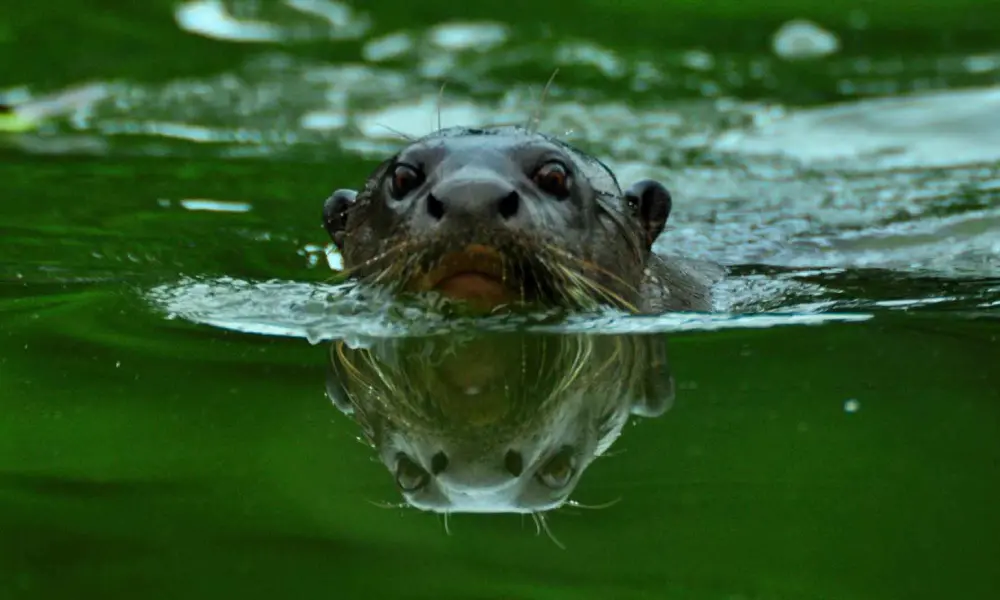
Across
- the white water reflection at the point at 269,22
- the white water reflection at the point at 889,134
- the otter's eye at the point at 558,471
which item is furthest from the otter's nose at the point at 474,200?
the white water reflection at the point at 269,22

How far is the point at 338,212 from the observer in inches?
203

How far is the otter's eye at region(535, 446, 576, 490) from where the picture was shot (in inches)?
120

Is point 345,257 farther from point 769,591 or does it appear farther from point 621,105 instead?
point 621,105

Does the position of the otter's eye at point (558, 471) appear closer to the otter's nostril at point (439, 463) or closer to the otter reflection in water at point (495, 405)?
the otter reflection in water at point (495, 405)

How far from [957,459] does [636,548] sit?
85 cm

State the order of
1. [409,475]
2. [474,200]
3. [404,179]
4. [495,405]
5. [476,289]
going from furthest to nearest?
[404,179] < [476,289] < [474,200] < [495,405] < [409,475]

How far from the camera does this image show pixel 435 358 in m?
4.12

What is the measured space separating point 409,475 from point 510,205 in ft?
3.94

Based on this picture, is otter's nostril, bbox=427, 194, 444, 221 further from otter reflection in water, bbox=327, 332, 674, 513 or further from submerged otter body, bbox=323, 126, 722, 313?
otter reflection in water, bbox=327, 332, 674, 513

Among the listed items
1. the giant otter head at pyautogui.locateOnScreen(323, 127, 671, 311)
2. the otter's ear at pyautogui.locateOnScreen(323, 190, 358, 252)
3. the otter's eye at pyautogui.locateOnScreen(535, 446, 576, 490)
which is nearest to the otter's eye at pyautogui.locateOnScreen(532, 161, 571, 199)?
the giant otter head at pyautogui.locateOnScreen(323, 127, 671, 311)

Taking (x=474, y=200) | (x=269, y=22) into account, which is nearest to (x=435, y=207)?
(x=474, y=200)

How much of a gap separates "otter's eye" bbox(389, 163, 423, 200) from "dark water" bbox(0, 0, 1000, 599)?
35 cm

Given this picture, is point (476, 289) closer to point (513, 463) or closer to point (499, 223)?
point (499, 223)

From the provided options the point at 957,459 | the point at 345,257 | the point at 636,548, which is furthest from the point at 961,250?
the point at 636,548
